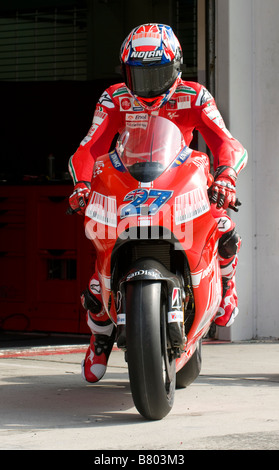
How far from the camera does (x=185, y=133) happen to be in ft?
15.7

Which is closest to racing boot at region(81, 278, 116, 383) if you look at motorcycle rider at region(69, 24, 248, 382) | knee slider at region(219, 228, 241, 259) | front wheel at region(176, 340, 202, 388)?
motorcycle rider at region(69, 24, 248, 382)

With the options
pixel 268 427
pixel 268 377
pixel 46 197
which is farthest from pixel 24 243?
pixel 268 427

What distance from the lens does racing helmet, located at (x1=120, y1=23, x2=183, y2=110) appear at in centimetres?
427

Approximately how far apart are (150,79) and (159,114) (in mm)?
407

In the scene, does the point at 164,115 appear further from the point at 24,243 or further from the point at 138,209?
the point at 24,243

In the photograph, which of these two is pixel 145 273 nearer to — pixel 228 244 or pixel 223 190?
pixel 223 190

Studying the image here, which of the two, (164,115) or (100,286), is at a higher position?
(164,115)

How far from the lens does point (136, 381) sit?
12.6 feet

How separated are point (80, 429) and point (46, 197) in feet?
17.6

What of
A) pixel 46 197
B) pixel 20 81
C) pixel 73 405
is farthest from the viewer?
pixel 20 81

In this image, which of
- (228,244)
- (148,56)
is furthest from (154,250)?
(148,56)

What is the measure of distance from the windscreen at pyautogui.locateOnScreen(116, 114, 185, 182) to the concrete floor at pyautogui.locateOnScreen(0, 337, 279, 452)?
1.14 metres

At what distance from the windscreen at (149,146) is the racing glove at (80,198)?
0.28m

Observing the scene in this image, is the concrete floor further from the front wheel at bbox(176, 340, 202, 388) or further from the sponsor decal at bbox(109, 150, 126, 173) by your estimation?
the sponsor decal at bbox(109, 150, 126, 173)
